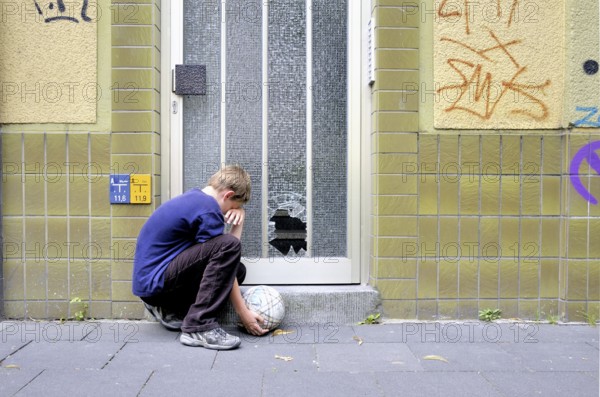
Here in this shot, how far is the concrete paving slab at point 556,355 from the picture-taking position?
347cm

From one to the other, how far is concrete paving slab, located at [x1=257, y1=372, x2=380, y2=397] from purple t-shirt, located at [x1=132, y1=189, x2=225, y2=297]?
1.02 m


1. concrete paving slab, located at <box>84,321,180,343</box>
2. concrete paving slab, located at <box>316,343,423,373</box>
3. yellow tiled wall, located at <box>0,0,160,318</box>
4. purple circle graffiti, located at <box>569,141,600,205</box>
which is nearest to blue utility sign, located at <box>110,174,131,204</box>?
yellow tiled wall, located at <box>0,0,160,318</box>

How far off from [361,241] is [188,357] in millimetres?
1640

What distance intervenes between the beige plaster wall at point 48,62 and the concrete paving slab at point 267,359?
2.00 metres

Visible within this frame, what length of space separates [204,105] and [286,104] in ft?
2.06

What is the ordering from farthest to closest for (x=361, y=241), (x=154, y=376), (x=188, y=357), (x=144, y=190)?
1. (x=361, y=241)
2. (x=144, y=190)
3. (x=188, y=357)
4. (x=154, y=376)

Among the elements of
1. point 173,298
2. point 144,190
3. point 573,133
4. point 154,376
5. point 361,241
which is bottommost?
point 154,376

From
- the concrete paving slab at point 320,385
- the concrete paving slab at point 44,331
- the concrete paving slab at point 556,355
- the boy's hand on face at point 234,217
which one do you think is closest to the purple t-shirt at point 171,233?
the boy's hand on face at point 234,217

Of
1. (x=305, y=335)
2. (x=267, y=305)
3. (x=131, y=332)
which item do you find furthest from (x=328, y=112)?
(x=131, y=332)

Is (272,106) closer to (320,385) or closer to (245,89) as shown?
(245,89)

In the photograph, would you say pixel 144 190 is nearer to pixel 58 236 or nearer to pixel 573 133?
pixel 58 236

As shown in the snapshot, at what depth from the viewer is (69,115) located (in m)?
4.32

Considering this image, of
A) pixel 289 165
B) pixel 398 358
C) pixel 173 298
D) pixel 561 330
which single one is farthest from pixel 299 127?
pixel 561 330

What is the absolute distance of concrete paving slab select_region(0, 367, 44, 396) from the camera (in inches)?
120
